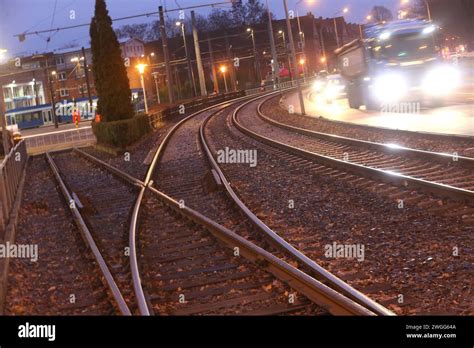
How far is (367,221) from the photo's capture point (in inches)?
388

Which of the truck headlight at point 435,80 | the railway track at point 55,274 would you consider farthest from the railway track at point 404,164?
the truck headlight at point 435,80

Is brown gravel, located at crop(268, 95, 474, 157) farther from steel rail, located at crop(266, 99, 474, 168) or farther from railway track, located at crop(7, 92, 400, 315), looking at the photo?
railway track, located at crop(7, 92, 400, 315)

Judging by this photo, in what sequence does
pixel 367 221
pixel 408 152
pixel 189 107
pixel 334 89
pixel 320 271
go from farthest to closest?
pixel 189 107 → pixel 334 89 → pixel 408 152 → pixel 367 221 → pixel 320 271

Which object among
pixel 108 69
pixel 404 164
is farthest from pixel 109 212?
pixel 108 69

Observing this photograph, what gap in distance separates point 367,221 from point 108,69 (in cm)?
2310

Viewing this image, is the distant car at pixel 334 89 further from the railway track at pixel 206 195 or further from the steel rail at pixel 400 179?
the steel rail at pixel 400 179

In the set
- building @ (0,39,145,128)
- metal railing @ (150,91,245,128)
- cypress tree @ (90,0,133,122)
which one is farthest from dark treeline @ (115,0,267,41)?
cypress tree @ (90,0,133,122)

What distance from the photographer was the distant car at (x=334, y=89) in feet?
144

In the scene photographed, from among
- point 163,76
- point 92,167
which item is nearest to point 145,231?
point 92,167

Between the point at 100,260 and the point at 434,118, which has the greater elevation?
the point at 434,118

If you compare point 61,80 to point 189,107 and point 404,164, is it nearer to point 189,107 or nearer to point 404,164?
point 189,107

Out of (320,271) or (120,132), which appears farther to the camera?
(120,132)
